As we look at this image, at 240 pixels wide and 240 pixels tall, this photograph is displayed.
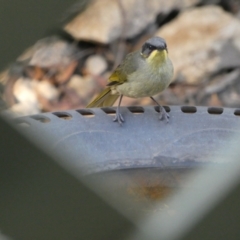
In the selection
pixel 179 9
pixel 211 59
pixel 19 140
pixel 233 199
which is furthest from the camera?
pixel 179 9

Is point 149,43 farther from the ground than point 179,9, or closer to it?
farther from the ground

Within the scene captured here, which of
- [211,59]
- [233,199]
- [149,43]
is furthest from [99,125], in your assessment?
[211,59]

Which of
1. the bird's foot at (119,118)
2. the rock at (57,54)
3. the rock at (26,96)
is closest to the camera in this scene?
the bird's foot at (119,118)

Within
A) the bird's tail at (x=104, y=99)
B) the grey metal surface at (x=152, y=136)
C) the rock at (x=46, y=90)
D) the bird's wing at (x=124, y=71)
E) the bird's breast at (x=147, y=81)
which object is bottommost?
the rock at (x=46, y=90)

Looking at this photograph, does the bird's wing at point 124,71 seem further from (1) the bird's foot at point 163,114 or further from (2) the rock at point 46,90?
(2) the rock at point 46,90

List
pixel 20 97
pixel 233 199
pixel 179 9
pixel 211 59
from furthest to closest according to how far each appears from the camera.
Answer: pixel 179 9, pixel 211 59, pixel 20 97, pixel 233 199

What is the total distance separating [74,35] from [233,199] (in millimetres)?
5294

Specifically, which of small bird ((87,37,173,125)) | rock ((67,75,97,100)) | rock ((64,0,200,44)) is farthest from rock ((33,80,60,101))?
small bird ((87,37,173,125))

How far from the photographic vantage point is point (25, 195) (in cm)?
73

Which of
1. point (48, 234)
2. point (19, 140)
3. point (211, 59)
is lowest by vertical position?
point (211, 59)

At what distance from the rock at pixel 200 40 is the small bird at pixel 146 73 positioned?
2.05 meters

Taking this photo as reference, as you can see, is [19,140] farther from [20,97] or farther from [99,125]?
[20,97]

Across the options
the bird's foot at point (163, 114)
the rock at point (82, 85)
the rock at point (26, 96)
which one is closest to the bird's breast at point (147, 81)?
the bird's foot at point (163, 114)

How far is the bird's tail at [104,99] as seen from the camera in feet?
12.6
